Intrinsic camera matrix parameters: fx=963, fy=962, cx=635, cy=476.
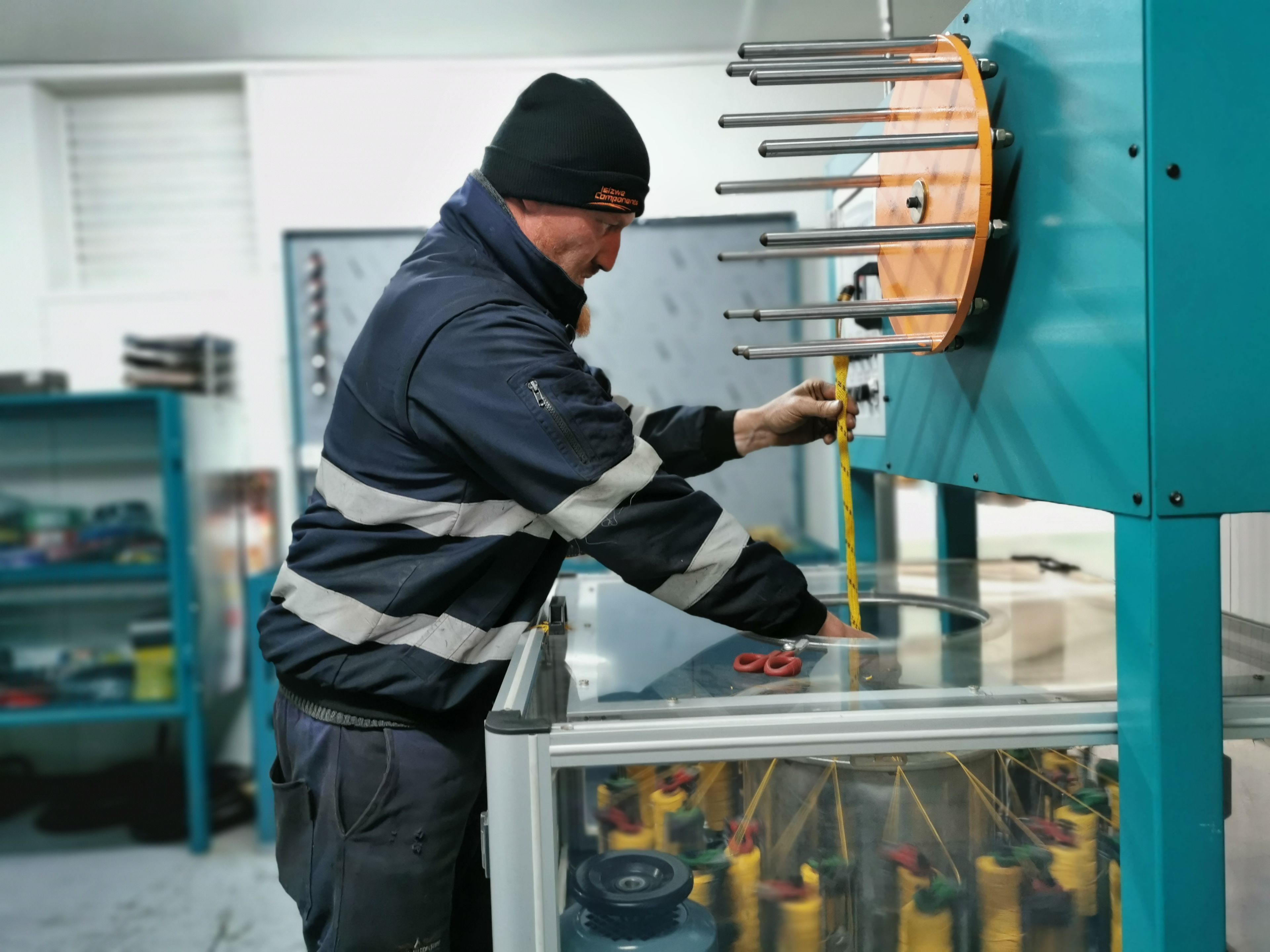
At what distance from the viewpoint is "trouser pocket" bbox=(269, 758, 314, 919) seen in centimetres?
115

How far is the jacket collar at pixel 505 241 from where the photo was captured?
3.67 feet

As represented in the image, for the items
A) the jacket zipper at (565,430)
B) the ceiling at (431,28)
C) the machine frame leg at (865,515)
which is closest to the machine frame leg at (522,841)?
the jacket zipper at (565,430)

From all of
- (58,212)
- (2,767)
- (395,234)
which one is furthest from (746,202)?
(2,767)

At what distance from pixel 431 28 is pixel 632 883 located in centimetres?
267

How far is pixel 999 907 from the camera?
83cm

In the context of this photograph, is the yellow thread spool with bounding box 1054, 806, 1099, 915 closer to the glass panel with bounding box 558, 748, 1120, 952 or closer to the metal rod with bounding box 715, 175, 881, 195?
the glass panel with bounding box 558, 748, 1120, 952

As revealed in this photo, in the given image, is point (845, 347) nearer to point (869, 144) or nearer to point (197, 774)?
point (869, 144)

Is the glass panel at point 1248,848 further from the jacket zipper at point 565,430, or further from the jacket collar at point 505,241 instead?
the jacket collar at point 505,241

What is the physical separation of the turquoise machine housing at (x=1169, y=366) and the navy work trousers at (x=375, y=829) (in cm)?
72

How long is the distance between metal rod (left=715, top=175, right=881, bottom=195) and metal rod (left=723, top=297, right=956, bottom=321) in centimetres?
15

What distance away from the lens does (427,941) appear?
3.69 feet

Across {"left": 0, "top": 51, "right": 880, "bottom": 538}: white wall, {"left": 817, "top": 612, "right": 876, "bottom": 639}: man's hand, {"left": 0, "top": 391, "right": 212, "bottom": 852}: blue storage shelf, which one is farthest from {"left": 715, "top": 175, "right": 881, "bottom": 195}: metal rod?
{"left": 0, "top": 391, "right": 212, "bottom": 852}: blue storage shelf

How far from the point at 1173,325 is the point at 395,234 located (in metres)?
2.73

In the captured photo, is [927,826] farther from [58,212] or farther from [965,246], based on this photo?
[58,212]
